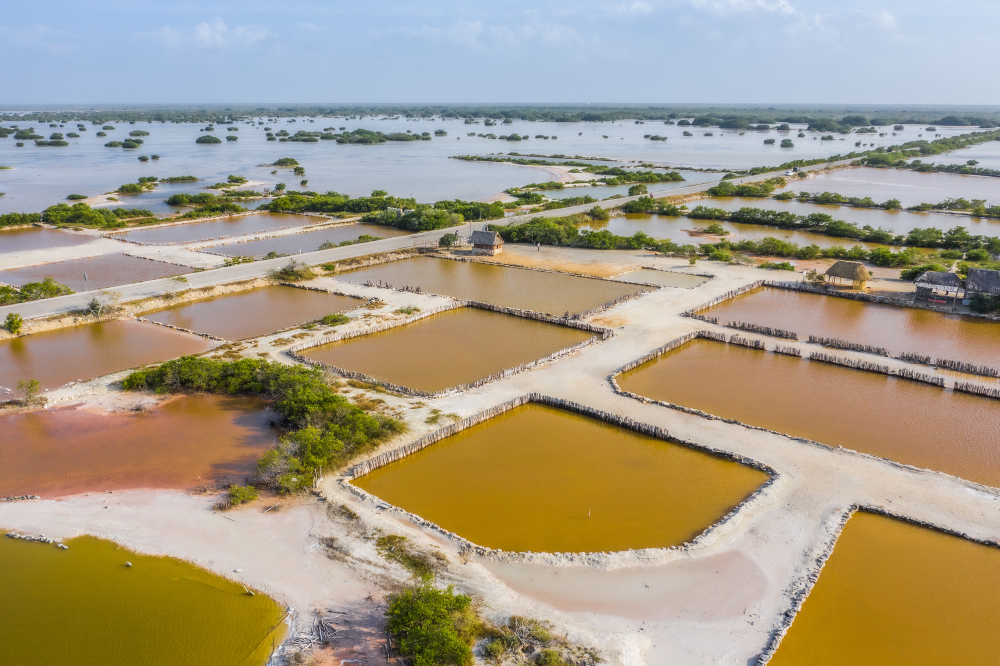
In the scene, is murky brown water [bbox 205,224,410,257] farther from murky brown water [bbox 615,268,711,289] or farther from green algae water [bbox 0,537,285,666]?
green algae water [bbox 0,537,285,666]

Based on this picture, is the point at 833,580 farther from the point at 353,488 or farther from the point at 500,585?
the point at 353,488

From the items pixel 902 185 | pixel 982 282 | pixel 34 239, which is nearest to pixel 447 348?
pixel 982 282

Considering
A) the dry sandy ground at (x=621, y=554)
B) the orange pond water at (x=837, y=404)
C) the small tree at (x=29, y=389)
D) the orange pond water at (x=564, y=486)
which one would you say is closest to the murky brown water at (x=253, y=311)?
the small tree at (x=29, y=389)

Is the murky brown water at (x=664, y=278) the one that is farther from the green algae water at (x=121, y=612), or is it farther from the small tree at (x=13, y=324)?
the small tree at (x=13, y=324)

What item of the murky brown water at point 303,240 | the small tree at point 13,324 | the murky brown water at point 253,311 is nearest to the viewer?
the small tree at point 13,324

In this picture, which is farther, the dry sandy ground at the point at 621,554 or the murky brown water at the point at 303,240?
the murky brown water at the point at 303,240

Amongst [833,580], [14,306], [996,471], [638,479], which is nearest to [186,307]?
[14,306]

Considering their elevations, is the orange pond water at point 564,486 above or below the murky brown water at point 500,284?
below

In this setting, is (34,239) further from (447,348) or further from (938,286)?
(938,286)
